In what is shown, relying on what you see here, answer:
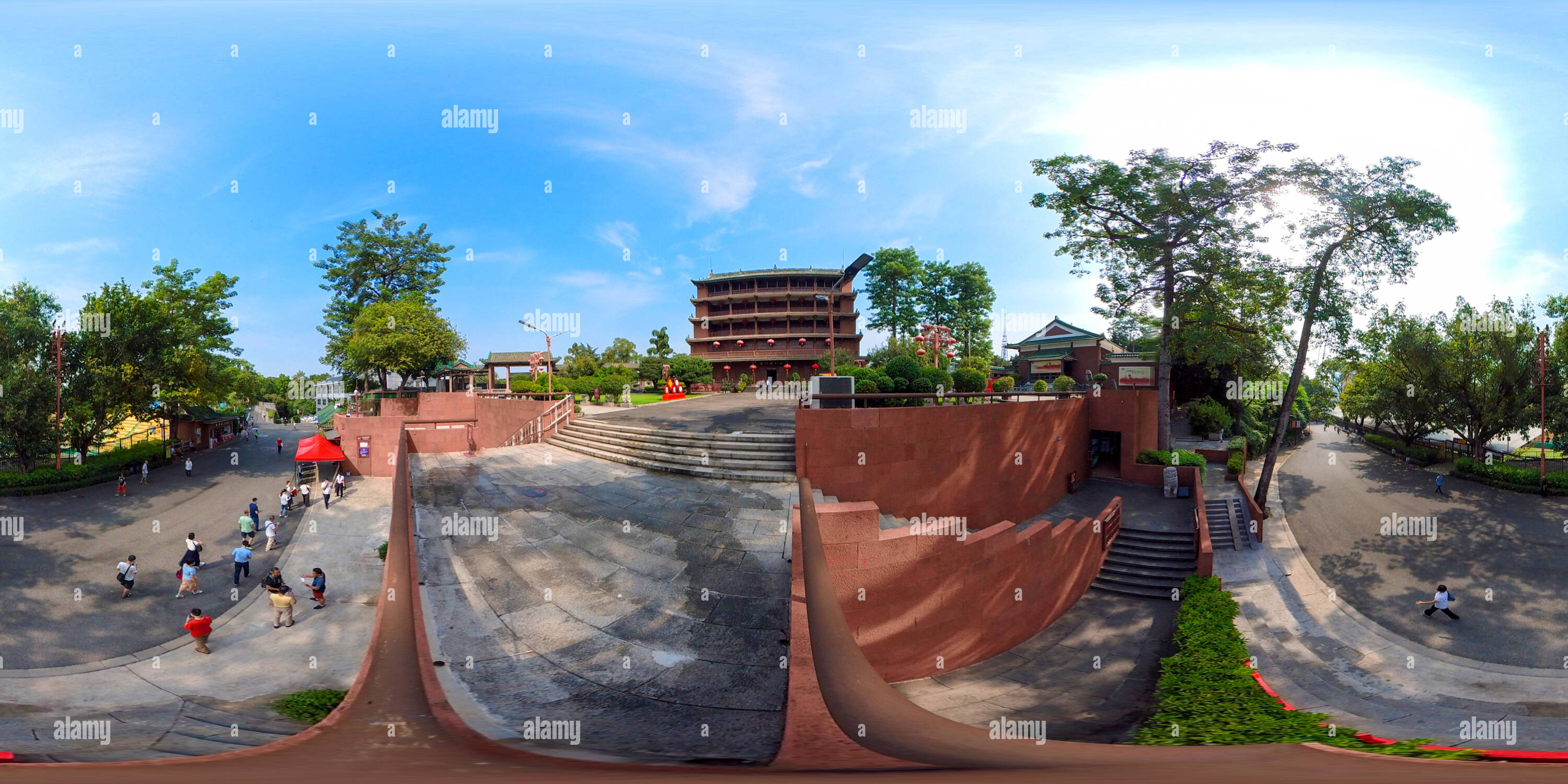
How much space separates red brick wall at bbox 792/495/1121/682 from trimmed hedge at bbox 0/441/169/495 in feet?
99.8

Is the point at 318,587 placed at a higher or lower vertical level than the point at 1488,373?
lower

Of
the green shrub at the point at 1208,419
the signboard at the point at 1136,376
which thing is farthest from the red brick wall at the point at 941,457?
the signboard at the point at 1136,376

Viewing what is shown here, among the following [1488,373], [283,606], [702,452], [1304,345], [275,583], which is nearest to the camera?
[702,452]

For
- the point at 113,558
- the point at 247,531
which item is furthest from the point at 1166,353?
the point at 113,558

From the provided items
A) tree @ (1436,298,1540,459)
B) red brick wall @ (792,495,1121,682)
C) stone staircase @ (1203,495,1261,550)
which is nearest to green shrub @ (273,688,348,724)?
red brick wall @ (792,495,1121,682)

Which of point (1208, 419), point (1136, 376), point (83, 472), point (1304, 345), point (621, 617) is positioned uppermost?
point (1304, 345)

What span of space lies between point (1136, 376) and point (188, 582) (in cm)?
3724

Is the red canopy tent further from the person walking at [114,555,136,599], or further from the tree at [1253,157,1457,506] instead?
the tree at [1253,157,1457,506]

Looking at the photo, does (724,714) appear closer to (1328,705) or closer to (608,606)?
(608,606)

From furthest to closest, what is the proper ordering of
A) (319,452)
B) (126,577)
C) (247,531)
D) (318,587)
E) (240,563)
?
(319,452) < (247,531) < (240,563) < (126,577) < (318,587)

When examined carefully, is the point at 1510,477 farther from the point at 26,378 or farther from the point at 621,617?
the point at 26,378

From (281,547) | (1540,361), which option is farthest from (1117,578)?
(281,547)

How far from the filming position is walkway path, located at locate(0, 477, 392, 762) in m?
5.30

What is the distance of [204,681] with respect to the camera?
8594mm
